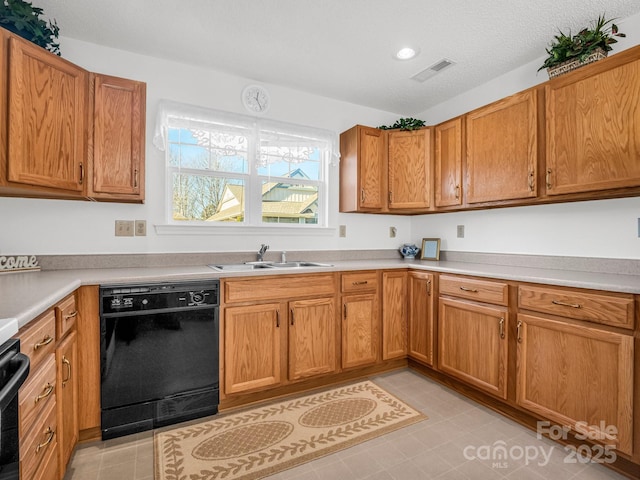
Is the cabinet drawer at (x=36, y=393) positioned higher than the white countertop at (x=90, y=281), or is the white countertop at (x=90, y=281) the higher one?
the white countertop at (x=90, y=281)

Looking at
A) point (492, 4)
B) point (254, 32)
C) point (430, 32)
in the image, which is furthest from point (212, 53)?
point (492, 4)

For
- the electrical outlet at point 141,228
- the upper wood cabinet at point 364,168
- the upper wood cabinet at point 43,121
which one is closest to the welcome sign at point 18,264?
the upper wood cabinet at point 43,121

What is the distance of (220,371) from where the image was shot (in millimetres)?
2121

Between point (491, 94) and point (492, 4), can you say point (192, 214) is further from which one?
point (491, 94)

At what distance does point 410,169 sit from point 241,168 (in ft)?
5.15

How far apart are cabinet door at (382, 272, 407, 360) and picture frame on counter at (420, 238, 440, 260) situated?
1.98 feet

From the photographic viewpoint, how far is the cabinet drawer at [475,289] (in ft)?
6.93

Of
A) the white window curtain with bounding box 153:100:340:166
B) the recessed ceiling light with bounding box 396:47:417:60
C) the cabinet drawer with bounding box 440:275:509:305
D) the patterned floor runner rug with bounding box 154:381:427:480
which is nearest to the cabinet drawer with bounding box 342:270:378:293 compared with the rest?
the cabinet drawer with bounding box 440:275:509:305

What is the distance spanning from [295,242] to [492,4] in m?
2.18

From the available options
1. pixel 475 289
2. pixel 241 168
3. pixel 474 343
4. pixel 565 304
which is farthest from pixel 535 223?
pixel 241 168

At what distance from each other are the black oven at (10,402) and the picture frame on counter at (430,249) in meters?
3.07

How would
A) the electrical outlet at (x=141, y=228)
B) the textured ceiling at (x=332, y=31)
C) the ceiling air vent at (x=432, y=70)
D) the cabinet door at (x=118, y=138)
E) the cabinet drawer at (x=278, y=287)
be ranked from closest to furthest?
the textured ceiling at (x=332, y=31) < the cabinet door at (x=118, y=138) < the cabinet drawer at (x=278, y=287) < the electrical outlet at (x=141, y=228) < the ceiling air vent at (x=432, y=70)

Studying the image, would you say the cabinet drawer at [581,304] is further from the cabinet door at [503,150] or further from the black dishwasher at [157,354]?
the black dishwasher at [157,354]

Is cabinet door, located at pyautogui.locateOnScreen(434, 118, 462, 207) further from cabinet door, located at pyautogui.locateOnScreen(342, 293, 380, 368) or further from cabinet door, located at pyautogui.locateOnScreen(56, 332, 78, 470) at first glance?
cabinet door, located at pyautogui.locateOnScreen(56, 332, 78, 470)
